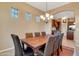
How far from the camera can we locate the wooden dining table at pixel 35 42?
1.87 m

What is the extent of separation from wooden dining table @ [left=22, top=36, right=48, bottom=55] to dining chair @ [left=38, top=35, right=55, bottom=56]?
60 millimetres

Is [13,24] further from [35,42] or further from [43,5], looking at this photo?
[43,5]

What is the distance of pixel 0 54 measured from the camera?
191 centimetres

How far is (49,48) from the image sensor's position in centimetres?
189

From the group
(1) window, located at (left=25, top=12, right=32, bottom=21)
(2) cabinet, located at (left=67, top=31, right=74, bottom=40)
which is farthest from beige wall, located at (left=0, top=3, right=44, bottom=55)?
(2) cabinet, located at (left=67, top=31, right=74, bottom=40)

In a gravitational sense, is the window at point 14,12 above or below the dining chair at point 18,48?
above

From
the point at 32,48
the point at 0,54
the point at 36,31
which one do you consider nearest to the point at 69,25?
the point at 36,31

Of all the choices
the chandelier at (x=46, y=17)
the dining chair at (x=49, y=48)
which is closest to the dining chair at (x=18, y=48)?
the dining chair at (x=49, y=48)

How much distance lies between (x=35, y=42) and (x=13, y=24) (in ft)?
1.58

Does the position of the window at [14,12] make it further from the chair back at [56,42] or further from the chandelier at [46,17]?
the chair back at [56,42]

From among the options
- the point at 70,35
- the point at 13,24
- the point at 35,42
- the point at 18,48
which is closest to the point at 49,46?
the point at 35,42

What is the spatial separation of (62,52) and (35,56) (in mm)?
466

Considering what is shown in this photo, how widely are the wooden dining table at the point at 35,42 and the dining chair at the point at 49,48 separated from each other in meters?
0.06

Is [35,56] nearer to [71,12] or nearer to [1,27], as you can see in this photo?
[1,27]
